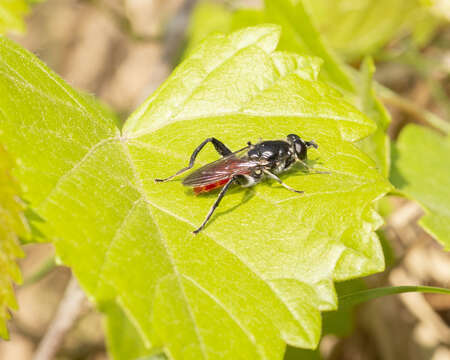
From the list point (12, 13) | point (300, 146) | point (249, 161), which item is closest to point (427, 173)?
point (300, 146)

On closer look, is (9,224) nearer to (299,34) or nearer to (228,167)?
(228,167)

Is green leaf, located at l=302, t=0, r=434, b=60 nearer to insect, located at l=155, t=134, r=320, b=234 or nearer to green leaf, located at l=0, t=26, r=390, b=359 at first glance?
green leaf, located at l=0, t=26, r=390, b=359

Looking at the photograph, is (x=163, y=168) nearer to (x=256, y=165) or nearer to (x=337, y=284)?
(x=256, y=165)

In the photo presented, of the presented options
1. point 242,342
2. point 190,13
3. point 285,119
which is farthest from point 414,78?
point 242,342

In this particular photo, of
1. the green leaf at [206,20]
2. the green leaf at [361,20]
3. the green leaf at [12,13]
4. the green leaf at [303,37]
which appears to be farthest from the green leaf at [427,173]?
the green leaf at [12,13]

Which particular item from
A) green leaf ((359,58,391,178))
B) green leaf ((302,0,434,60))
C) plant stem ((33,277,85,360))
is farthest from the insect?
green leaf ((302,0,434,60))

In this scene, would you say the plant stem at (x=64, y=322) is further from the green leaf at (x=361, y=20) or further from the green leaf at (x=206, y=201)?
the green leaf at (x=361, y=20)
